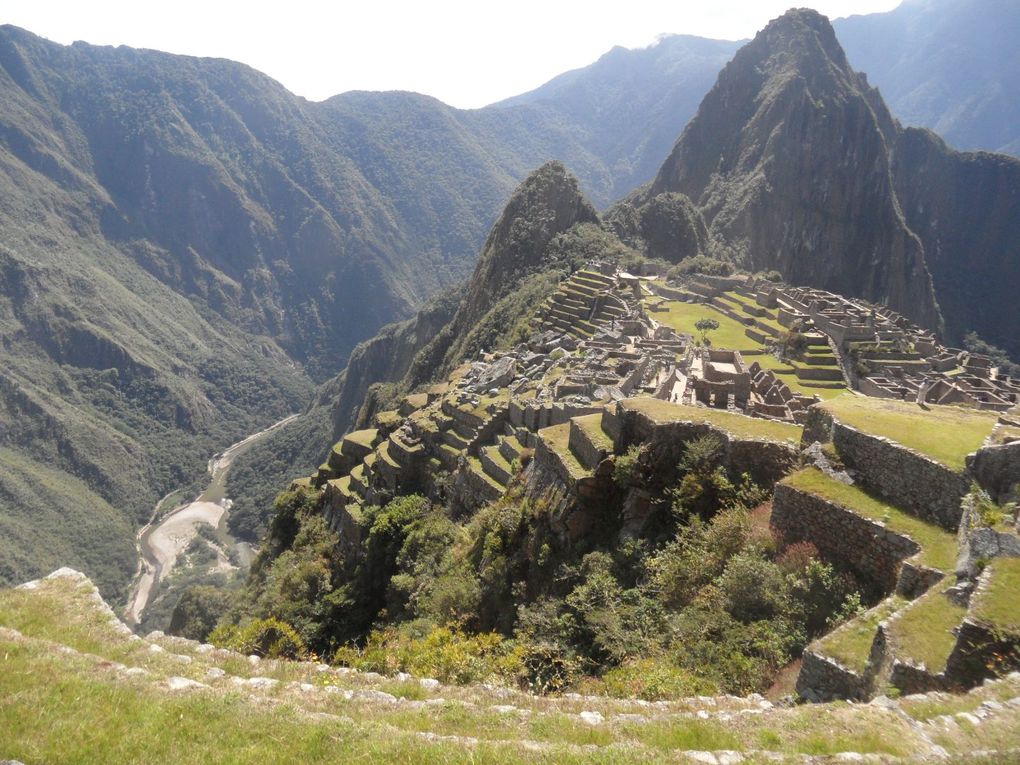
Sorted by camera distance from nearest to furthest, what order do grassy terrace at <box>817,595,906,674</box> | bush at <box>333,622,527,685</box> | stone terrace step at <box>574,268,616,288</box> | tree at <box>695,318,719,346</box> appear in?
grassy terrace at <box>817,595,906,674</box>, bush at <box>333,622,527,685</box>, tree at <box>695,318,719,346</box>, stone terrace step at <box>574,268,616,288</box>

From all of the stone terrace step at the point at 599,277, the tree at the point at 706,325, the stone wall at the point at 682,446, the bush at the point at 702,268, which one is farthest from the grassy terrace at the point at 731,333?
the stone wall at the point at 682,446

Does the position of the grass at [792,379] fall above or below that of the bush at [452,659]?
below

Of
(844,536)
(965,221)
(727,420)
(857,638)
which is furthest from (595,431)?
(965,221)

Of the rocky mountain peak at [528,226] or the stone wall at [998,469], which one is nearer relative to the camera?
the stone wall at [998,469]

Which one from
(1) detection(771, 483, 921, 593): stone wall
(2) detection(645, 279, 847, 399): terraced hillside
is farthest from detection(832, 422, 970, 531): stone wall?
(2) detection(645, 279, 847, 399): terraced hillside

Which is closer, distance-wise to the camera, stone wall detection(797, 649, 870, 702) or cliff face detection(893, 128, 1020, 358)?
stone wall detection(797, 649, 870, 702)

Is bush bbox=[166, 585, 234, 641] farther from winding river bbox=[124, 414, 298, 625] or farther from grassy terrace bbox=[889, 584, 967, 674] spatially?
winding river bbox=[124, 414, 298, 625]

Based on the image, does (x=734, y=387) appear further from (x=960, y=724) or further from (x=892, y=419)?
(x=960, y=724)

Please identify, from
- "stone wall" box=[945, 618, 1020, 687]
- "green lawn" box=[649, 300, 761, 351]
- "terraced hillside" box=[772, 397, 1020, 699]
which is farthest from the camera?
"green lawn" box=[649, 300, 761, 351]

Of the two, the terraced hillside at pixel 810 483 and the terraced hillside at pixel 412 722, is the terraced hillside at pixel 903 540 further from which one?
the terraced hillside at pixel 412 722
